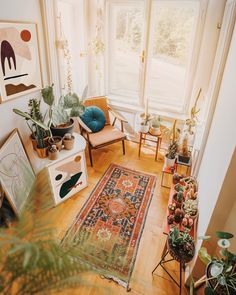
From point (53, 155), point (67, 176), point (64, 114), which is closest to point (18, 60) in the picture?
point (64, 114)

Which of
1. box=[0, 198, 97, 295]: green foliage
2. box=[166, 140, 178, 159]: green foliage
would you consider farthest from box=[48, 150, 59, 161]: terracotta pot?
box=[0, 198, 97, 295]: green foliage

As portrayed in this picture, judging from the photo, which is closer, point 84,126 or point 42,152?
point 42,152

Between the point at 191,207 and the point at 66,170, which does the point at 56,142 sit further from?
the point at 191,207

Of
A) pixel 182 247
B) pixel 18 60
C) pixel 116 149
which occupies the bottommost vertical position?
pixel 116 149

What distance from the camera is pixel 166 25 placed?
304cm

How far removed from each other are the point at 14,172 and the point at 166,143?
8.12ft

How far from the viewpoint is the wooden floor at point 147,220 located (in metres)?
1.63

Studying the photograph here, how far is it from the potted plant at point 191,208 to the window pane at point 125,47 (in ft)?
7.64

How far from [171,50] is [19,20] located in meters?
2.13

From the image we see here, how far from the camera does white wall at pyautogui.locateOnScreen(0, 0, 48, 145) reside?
6.41 feet

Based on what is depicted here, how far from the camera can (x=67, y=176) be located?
2.50 m

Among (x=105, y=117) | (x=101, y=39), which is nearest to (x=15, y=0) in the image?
(x=101, y=39)

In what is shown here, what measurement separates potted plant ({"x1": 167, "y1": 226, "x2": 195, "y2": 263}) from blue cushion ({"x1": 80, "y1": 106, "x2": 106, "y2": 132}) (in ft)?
6.91

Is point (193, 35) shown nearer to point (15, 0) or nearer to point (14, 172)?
point (15, 0)
